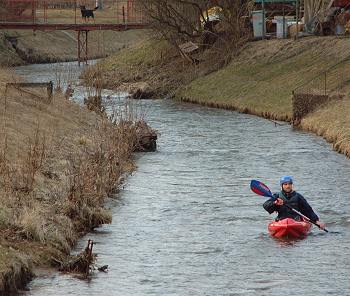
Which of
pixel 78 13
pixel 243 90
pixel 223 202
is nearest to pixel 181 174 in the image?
pixel 223 202

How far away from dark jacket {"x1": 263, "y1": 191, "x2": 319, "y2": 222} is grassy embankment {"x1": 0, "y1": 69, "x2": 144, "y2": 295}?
3.22 m

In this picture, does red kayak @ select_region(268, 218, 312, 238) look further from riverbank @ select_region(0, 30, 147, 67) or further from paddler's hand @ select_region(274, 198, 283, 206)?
riverbank @ select_region(0, 30, 147, 67)

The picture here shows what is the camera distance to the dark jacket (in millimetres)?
21797

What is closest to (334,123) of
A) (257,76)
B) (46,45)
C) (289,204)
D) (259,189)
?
(289,204)

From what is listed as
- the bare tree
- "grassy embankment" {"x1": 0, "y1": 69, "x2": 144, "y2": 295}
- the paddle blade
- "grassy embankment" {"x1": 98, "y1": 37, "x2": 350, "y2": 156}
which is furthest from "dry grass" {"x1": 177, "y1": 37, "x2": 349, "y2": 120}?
the paddle blade

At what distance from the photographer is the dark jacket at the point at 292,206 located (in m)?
21.8

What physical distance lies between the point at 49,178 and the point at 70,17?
8348cm

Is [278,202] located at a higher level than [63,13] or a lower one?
lower

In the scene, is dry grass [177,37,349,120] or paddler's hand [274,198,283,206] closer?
paddler's hand [274,198,283,206]

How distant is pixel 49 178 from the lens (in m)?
23.4

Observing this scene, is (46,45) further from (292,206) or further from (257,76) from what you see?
(292,206)

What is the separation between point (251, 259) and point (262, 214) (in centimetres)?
432

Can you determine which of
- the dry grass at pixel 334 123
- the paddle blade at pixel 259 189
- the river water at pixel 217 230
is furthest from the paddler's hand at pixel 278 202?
the dry grass at pixel 334 123

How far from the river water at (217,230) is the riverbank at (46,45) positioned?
192 ft
